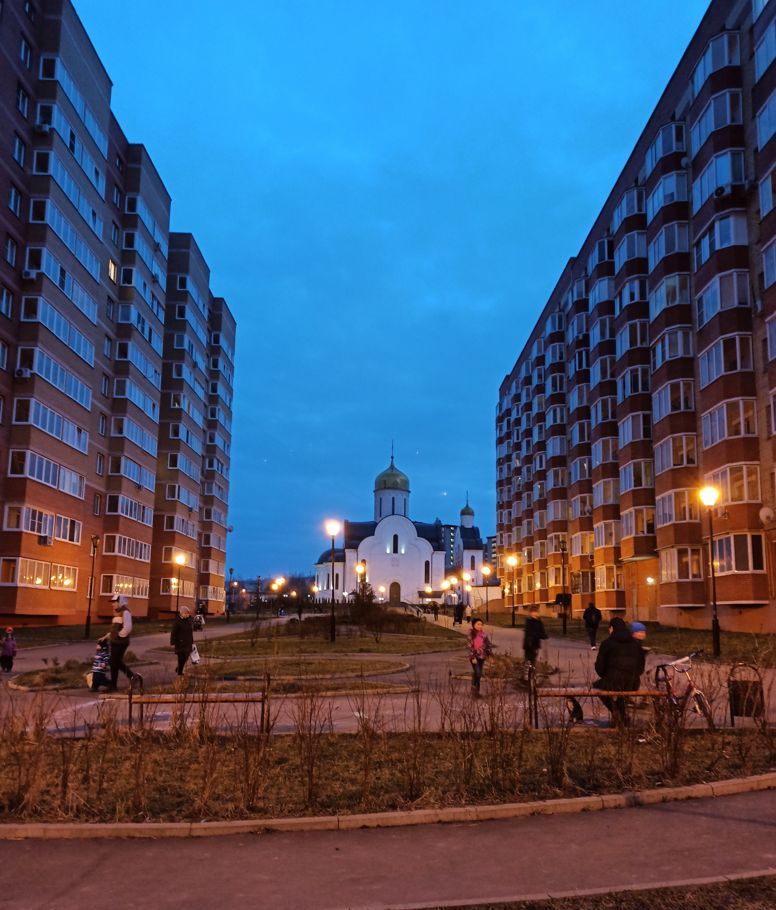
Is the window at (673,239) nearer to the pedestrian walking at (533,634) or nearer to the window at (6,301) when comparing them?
the pedestrian walking at (533,634)

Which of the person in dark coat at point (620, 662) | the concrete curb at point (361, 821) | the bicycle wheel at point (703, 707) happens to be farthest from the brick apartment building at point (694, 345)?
the concrete curb at point (361, 821)

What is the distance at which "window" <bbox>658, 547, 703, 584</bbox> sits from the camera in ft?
131

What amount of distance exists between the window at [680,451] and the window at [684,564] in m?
3.93

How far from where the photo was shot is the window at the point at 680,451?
41.1 m

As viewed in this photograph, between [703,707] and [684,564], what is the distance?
1193 inches

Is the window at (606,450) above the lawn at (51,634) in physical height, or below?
above

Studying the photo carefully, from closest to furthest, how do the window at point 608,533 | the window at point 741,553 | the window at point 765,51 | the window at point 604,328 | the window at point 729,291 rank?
the window at point 765,51 < the window at point 741,553 < the window at point 729,291 < the window at point 608,533 < the window at point 604,328

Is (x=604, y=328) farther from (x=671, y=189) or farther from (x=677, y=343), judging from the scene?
(x=677, y=343)

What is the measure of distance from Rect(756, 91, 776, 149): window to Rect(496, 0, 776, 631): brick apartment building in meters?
0.15

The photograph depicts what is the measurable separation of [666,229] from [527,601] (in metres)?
45.9

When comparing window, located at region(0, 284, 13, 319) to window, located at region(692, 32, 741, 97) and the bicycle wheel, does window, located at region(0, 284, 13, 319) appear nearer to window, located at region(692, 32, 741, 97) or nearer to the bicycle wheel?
window, located at region(692, 32, 741, 97)

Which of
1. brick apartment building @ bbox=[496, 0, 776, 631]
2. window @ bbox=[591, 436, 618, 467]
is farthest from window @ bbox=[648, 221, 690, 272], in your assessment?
window @ bbox=[591, 436, 618, 467]

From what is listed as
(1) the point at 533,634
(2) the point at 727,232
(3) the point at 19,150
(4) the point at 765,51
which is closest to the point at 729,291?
(2) the point at 727,232

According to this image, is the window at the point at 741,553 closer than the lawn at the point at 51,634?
Yes
